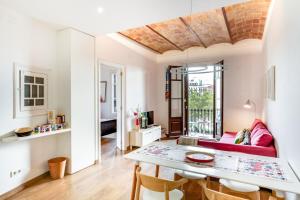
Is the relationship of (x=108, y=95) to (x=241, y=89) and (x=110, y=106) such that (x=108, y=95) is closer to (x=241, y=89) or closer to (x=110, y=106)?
(x=110, y=106)

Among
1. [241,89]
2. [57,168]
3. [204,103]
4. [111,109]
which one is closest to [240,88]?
[241,89]

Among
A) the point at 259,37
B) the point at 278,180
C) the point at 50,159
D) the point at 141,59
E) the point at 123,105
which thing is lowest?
the point at 50,159

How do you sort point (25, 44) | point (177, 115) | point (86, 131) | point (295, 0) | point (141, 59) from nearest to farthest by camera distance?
point (295, 0), point (25, 44), point (86, 131), point (141, 59), point (177, 115)

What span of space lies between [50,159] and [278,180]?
10.7 feet

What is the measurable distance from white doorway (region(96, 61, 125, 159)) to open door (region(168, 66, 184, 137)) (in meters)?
1.79

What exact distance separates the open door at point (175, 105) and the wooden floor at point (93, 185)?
8.31 feet

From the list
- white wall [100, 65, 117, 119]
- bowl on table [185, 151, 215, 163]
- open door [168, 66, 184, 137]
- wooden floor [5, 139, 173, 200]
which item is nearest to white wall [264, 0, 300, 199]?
bowl on table [185, 151, 215, 163]

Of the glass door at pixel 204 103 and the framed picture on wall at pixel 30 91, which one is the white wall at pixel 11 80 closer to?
the framed picture on wall at pixel 30 91

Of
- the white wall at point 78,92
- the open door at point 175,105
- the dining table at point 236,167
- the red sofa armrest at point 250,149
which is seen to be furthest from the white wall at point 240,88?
the white wall at point 78,92

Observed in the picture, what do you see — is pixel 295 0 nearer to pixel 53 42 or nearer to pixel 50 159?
pixel 53 42

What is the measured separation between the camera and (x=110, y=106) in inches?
275

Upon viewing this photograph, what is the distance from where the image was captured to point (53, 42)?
3234mm

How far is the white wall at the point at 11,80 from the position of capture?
250cm

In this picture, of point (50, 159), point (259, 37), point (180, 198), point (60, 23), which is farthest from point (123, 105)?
point (259, 37)
